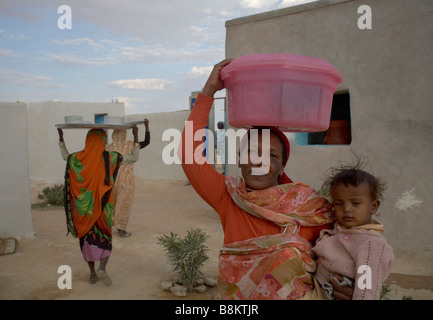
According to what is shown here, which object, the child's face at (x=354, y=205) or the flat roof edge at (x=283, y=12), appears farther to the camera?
the flat roof edge at (x=283, y=12)

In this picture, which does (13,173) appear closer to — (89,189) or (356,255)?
(89,189)

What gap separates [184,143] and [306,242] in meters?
0.74

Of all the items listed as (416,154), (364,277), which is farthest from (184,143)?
A: (416,154)

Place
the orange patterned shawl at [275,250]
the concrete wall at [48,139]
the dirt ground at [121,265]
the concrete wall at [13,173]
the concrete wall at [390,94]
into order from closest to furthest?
the orange patterned shawl at [275,250], the dirt ground at [121,265], the concrete wall at [390,94], the concrete wall at [13,173], the concrete wall at [48,139]

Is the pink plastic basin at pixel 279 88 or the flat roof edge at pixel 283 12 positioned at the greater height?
the flat roof edge at pixel 283 12

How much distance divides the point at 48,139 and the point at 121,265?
10.2 meters

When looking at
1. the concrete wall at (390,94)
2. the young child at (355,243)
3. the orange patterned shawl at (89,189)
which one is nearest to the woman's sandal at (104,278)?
the orange patterned shawl at (89,189)

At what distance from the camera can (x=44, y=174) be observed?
546 inches

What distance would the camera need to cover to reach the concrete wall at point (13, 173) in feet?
20.4

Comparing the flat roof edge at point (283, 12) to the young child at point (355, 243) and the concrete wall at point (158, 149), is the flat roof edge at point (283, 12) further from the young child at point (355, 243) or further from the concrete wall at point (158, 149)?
the concrete wall at point (158, 149)

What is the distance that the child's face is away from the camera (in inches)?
62.2

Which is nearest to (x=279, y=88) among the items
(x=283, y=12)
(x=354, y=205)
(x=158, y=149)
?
(x=354, y=205)

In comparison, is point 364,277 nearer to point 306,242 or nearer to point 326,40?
point 306,242

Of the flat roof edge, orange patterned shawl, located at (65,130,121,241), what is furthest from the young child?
the flat roof edge
